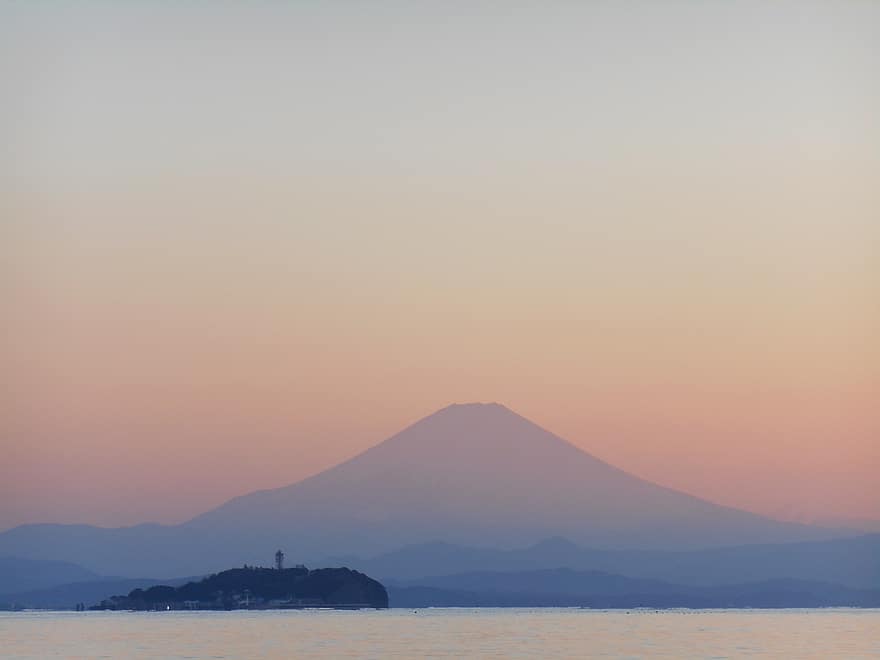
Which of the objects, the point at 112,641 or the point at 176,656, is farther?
the point at 112,641

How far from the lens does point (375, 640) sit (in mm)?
115375

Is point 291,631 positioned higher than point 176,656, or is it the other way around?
point 291,631

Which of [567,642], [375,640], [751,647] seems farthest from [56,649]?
[751,647]

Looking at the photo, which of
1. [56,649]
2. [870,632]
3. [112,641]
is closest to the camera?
[56,649]

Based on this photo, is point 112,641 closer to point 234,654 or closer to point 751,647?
point 234,654

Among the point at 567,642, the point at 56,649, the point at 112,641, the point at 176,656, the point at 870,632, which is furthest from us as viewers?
the point at 870,632

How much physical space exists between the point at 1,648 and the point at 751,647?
4923cm

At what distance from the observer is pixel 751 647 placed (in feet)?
339

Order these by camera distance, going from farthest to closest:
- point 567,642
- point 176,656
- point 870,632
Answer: point 870,632
point 567,642
point 176,656

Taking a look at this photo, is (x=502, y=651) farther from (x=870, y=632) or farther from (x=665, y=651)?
(x=870, y=632)

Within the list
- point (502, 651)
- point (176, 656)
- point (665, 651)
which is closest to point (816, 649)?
point (665, 651)

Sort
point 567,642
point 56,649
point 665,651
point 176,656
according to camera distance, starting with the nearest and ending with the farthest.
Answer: point 176,656, point 665,651, point 56,649, point 567,642

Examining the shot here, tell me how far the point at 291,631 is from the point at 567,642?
34.9m

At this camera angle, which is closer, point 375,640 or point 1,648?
point 1,648
